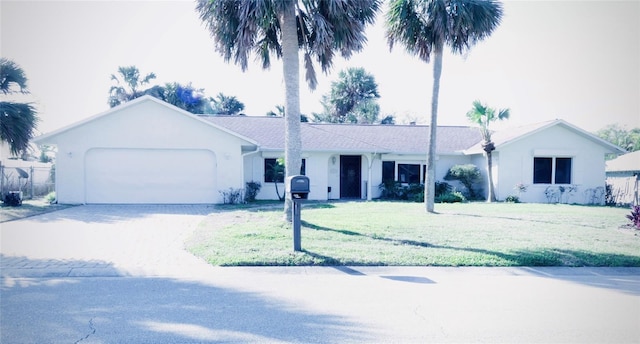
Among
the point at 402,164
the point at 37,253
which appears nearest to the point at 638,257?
the point at 37,253

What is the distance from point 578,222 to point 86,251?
44.7 feet

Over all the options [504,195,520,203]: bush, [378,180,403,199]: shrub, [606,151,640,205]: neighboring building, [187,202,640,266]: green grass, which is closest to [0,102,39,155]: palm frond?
[187,202,640,266]: green grass

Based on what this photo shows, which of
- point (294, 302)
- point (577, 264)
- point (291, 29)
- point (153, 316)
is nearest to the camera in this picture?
point (153, 316)

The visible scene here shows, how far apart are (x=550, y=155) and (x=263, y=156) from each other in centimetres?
1486

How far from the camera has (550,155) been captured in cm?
1872

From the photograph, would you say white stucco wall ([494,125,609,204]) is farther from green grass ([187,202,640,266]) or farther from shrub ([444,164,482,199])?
green grass ([187,202,640,266])

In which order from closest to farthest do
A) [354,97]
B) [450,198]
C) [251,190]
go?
1. [251,190]
2. [450,198]
3. [354,97]

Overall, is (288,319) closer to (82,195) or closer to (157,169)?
(157,169)

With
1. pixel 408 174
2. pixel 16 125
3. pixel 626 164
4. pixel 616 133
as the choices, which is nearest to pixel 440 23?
pixel 408 174

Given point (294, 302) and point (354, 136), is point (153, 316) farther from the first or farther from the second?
point (354, 136)

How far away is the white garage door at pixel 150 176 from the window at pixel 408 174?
33.1 feet

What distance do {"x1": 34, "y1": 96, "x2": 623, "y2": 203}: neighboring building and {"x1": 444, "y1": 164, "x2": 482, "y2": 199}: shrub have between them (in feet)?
2.61

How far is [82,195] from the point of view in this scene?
15219 millimetres

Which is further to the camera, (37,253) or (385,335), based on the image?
(37,253)
